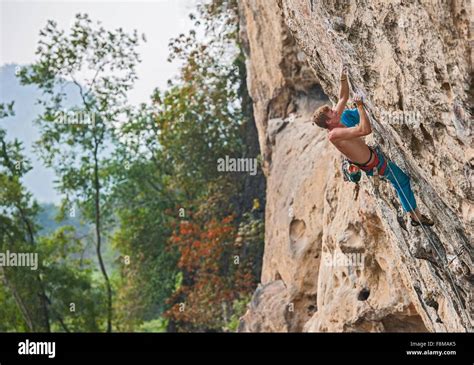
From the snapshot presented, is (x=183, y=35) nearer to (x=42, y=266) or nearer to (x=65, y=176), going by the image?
(x=65, y=176)

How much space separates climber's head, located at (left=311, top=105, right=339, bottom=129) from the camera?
24.7 feet

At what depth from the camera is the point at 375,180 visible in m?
8.77

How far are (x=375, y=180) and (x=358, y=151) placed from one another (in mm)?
1218

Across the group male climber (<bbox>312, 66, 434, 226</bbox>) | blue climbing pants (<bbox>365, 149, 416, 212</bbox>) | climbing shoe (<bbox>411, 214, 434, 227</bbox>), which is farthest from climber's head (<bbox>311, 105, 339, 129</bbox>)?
climbing shoe (<bbox>411, 214, 434, 227</bbox>)

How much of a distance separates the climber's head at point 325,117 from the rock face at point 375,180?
0.37m

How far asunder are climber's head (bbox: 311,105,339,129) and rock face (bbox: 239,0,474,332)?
37 centimetres

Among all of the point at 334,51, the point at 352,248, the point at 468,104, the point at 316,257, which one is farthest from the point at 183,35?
the point at 468,104

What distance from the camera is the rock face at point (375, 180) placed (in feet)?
20.7

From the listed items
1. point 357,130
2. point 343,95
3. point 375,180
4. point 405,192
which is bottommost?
point 405,192

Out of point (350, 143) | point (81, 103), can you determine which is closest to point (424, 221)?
point (350, 143)

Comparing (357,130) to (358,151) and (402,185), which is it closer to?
(358,151)

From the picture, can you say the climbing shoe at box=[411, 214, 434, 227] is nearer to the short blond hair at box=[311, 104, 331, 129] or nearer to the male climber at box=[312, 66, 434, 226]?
the male climber at box=[312, 66, 434, 226]

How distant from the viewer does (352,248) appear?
10461 mm

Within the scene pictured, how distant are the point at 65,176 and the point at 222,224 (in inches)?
226
